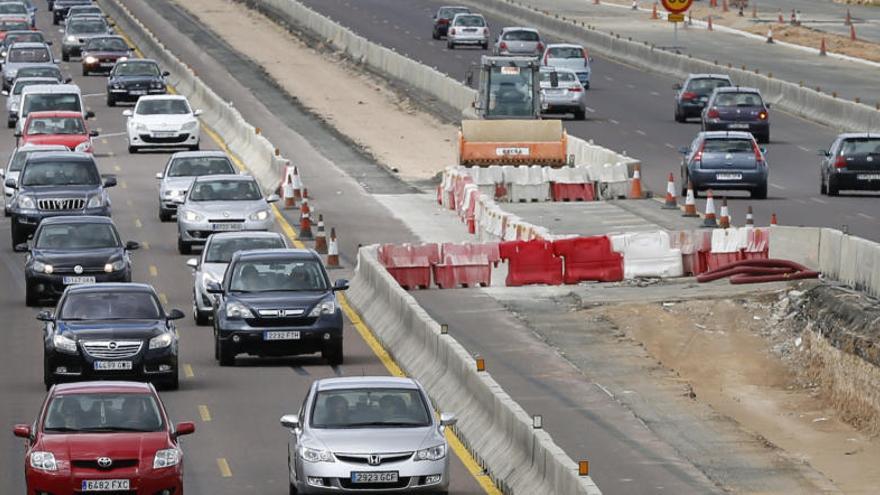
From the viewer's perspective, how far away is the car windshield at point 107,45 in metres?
84.9

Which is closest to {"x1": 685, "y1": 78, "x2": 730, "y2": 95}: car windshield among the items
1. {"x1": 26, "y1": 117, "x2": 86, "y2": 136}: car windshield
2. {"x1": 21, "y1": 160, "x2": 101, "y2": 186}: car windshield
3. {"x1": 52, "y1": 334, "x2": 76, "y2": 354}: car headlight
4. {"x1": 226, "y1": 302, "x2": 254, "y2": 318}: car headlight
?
{"x1": 26, "y1": 117, "x2": 86, "y2": 136}: car windshield

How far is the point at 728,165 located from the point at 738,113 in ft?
39.1

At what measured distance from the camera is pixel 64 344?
28.3m

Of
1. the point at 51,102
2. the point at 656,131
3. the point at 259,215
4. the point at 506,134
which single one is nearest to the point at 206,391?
the point at 259,215

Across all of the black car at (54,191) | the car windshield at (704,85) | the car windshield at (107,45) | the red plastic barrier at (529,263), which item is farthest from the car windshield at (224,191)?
the car windshield at (107,45)

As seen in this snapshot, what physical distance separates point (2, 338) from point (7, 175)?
17116mm

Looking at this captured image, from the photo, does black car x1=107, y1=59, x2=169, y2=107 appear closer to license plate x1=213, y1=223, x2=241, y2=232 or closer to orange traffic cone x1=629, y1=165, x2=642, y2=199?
orange traffic cone x1=629, y1=165, x2=642, y2=199

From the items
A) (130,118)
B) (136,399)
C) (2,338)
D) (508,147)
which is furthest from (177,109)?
(136,399)

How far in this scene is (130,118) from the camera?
62.2 metres

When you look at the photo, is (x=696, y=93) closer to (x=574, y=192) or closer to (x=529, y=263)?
(x=574, y=192)

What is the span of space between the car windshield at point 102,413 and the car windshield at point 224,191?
74.0 feet

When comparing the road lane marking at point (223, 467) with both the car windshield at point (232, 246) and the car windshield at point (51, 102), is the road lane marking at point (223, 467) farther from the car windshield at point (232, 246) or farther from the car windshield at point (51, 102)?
the car windshield at point (51, 102)

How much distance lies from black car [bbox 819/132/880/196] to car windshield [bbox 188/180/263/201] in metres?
13.6

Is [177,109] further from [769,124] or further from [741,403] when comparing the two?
[741,403]
